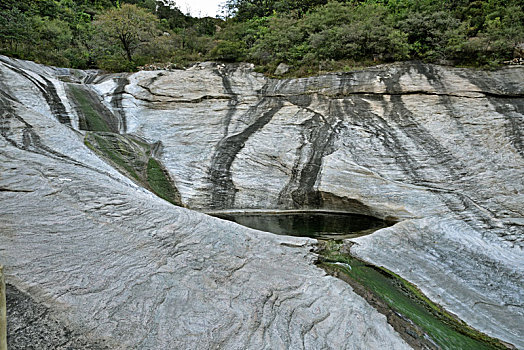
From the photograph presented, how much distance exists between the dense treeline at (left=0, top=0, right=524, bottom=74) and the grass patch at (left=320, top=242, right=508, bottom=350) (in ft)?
34.4

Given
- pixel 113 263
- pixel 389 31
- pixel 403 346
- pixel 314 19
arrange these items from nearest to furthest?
pixel 403 346 → pixel 113 263 → pixel 389 31 → pixel 314 19

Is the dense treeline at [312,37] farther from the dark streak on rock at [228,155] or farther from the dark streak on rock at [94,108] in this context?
the dark streak on rock at [94,108]

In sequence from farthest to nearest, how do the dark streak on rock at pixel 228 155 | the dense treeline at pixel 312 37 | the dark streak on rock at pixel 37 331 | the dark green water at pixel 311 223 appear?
the dense treeline at pixel 312 37 → the dark streak on rock at pixel 228 155 → the dark green water at pixel 311 223 → the dark streak on rock at pixel 37 331

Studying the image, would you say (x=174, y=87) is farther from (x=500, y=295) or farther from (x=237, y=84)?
(x=500, y=295)

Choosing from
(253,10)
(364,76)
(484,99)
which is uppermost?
(253,10)

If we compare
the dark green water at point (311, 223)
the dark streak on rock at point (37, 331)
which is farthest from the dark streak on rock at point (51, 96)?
the dark streak on rock at point (37, 331)

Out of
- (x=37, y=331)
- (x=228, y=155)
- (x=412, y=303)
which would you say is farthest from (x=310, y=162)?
(x=37, y=331)

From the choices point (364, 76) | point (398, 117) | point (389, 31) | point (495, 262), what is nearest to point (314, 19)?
point (389, 31)

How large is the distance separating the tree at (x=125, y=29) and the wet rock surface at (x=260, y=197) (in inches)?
191

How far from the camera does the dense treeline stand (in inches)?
463

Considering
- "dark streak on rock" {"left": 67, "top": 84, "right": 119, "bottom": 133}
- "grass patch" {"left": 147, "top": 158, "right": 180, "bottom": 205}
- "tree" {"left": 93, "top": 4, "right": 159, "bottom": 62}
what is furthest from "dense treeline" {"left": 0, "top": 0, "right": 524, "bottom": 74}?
"grass patch" {"left": 147, "top": 158, "right": 180, "bottom": 205}

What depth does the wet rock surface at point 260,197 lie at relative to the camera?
3.58 m

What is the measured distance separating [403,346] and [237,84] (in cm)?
1316

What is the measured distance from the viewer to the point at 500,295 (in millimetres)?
5152
